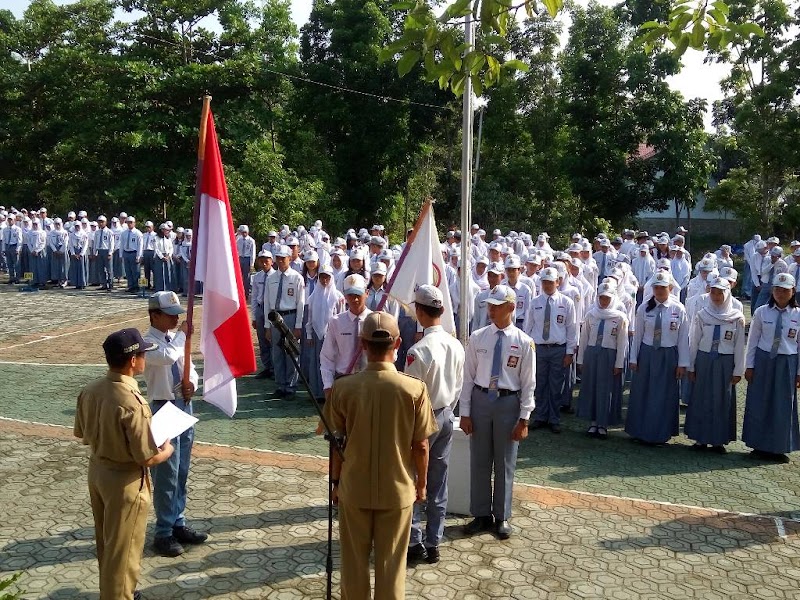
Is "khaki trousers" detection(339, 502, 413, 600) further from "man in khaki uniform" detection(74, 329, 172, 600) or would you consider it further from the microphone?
"man in khaki uniform" detection(74, 329, 172, 600)

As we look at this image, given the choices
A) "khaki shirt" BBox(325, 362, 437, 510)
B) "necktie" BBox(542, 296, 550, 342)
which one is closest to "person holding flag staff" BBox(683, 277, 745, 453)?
"necktie" BBox(542, 296, 550, 342)

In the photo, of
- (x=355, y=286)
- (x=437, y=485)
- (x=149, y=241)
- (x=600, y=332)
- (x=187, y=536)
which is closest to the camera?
(x=437, y=485)

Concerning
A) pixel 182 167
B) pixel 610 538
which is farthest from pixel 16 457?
pixel 182 167

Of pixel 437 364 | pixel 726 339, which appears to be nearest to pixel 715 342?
pixel 726 339

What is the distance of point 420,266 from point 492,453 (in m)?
1.73

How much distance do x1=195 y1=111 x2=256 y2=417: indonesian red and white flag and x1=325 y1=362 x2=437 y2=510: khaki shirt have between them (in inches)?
58.8

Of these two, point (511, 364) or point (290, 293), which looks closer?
point (511, 364)

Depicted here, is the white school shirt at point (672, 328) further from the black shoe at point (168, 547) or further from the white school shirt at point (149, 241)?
the white school shirt at point (149, 241)

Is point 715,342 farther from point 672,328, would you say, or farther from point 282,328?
point 282,328

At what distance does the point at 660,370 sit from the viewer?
9.01 metres

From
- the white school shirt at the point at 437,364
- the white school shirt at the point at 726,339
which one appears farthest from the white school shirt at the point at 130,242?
the white school shirt at the point at 437,364

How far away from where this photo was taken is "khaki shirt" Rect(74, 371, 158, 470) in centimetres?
444

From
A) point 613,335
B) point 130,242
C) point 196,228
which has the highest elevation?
point 130,242

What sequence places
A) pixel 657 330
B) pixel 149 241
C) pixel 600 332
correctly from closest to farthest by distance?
pixel 657 330
pixel 600 332
pixel 149 241
